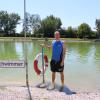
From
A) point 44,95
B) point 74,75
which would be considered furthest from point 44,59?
point 74,75

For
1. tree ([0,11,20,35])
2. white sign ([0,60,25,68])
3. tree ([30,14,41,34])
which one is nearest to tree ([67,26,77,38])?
tree ([30,14,41,34])

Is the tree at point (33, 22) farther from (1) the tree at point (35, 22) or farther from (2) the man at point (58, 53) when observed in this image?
(2) the man at point (58, 53)

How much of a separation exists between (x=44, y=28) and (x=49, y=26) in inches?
94.2

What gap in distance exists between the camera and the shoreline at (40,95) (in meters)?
7.80

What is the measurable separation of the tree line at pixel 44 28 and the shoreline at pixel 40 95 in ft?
268

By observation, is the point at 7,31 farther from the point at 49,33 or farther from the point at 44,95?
the point at 44,95

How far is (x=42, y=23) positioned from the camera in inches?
3954

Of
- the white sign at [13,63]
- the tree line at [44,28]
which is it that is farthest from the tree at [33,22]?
the white sign at [13,63]

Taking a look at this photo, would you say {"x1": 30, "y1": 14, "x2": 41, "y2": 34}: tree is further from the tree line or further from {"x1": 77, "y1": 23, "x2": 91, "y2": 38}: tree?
{"x1": 77, "y1": 23, "x2": 91, "y2": 38}: tree

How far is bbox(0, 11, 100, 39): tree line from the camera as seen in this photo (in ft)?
309

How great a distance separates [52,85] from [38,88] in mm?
452

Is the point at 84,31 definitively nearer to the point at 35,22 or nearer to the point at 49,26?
the point at 49,26

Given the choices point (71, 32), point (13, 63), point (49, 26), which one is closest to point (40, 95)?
point (13, 63)

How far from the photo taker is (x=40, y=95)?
8031 millimetres
